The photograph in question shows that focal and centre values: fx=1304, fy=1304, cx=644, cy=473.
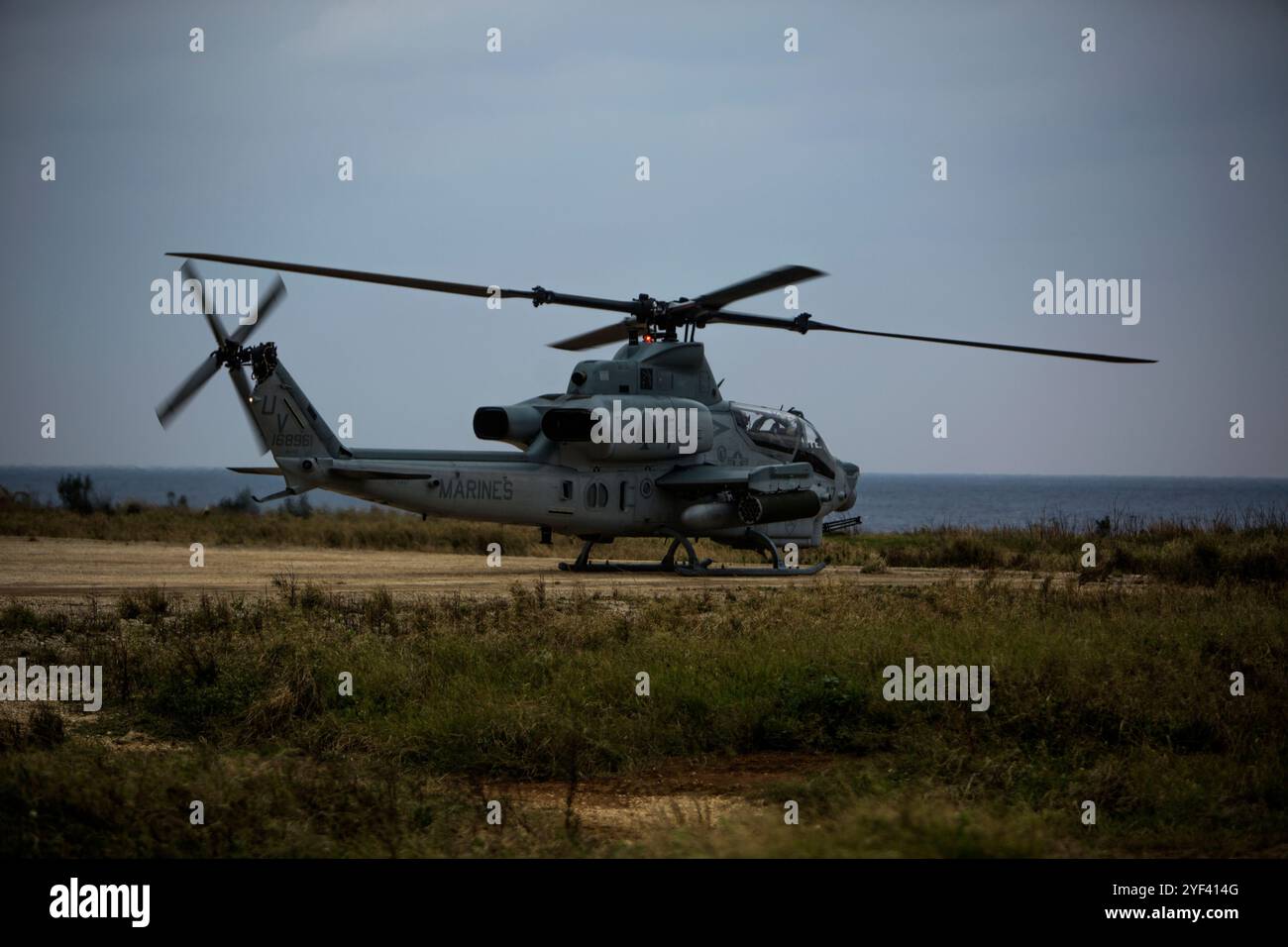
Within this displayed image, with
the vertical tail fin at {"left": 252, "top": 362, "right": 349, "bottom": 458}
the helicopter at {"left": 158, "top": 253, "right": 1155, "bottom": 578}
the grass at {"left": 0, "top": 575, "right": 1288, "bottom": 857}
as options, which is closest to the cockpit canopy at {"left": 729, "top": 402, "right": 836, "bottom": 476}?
the helicopter at {"left": 158, "top": 253, "right": 1155, "bottom": 578}

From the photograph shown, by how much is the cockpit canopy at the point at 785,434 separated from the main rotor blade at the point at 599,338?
2.66 m

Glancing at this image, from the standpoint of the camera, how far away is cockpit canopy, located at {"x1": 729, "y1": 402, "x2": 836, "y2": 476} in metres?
25.1

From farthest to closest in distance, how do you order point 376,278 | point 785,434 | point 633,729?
point 785,434
point 376,278
point 633,729

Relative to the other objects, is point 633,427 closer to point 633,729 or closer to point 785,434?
point 785,434

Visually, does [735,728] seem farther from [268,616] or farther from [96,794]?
[268,616]

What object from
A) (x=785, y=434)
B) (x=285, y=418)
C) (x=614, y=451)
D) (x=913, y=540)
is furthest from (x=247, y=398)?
(x=913, y=540)

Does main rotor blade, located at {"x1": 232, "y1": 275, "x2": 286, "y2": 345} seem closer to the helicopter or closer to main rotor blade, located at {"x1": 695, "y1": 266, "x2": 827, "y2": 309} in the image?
the helicopter

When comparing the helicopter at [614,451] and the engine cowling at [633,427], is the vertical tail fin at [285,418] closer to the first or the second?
the helicopter at [614,451]

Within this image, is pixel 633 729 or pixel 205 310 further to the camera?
pixel 205 310

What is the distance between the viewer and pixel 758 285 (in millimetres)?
20781

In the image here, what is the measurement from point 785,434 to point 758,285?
17.7 ft

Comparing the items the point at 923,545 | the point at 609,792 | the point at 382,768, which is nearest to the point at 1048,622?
Result: the point at 609,792

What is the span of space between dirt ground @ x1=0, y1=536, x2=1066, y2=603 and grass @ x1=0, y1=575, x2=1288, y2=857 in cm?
324
